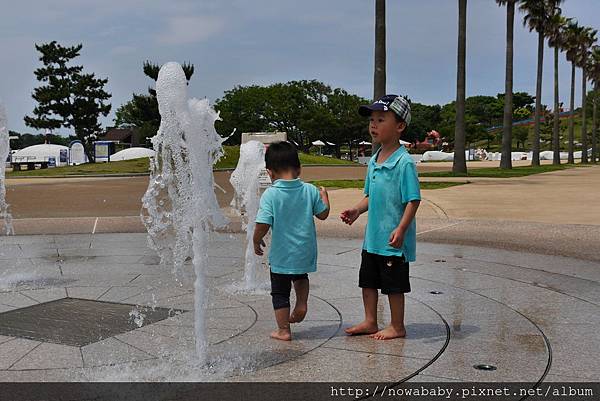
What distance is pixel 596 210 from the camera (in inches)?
522

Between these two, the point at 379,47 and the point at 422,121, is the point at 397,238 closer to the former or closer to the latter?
the point at 379,47

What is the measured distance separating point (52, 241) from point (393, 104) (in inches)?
272

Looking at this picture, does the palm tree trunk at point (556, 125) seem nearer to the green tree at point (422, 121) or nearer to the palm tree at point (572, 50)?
the palm tree at point (572, 50)

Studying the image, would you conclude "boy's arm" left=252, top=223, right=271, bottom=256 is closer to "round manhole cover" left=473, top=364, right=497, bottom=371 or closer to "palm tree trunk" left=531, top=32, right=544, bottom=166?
"round manhole cover" left=473, top=364, right=497, bottom=371

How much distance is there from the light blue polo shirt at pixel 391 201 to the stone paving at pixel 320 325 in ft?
2.03

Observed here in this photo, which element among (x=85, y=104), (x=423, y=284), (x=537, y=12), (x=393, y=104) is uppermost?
(x=537, y=12)

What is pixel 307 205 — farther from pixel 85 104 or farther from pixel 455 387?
pixel 85 104

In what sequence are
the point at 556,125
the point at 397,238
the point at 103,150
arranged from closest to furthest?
the point at 397,238 < the point at 556,125 < the point at 103,150

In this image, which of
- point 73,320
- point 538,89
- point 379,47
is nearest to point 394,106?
point 73,320

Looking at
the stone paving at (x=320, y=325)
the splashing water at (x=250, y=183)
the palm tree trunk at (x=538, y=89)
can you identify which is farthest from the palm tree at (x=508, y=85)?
the splashing water at (x=250, y=183)

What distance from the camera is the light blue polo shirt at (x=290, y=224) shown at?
4176mm

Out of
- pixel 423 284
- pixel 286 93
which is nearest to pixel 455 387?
pixel 423 284

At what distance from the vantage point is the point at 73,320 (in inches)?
184

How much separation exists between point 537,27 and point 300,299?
4918 cm
